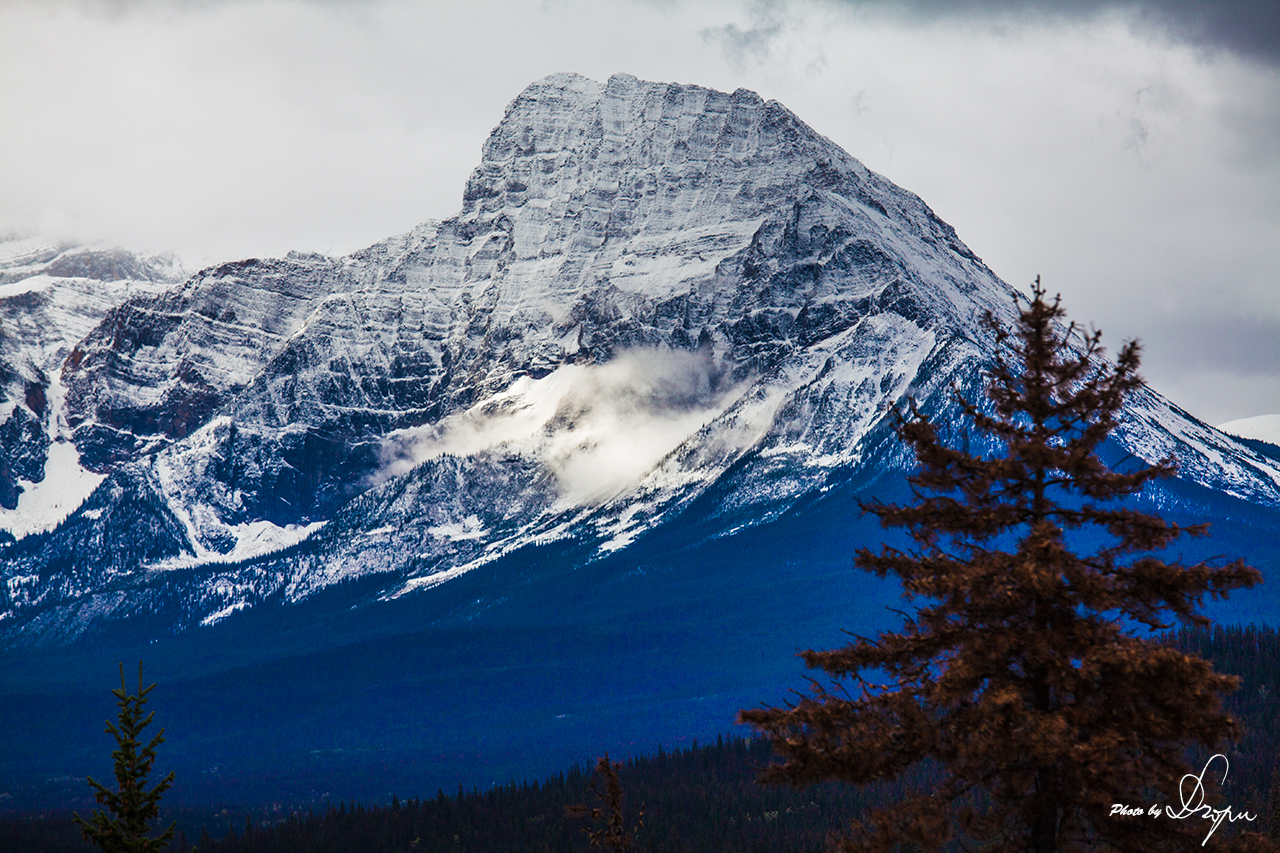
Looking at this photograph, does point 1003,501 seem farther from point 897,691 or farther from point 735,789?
point 735,789

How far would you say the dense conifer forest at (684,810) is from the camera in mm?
145000

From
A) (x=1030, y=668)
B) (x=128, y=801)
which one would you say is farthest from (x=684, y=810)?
(x=1030, y=668)

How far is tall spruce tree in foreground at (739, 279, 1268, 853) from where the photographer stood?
65.0 ft

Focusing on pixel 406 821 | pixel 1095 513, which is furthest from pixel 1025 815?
pixel 406 821

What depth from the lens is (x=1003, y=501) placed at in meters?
22.1

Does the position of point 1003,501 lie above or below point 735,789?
above

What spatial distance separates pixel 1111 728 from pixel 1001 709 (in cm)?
170

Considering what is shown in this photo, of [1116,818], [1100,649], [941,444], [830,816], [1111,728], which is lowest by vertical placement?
[830,816]

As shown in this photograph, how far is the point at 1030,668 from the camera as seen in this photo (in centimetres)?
2075

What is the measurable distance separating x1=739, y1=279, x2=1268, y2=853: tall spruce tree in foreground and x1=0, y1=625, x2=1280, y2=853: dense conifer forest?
116645mm

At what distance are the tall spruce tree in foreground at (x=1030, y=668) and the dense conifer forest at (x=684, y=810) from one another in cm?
11664
